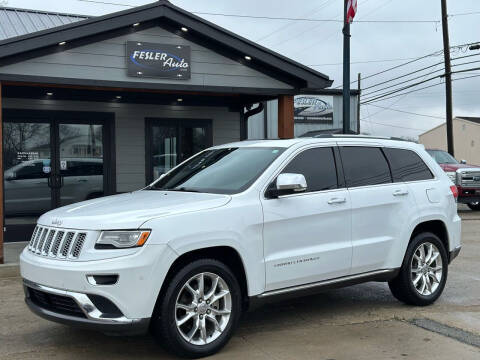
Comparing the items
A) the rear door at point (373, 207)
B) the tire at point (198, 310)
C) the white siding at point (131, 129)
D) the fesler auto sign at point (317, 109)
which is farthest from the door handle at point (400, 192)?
the fesler auto sign at point (317, 109)

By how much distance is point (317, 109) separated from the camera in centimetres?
1941

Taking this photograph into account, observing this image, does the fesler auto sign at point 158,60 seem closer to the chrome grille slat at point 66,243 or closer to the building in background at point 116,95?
the building in background at point 116,95

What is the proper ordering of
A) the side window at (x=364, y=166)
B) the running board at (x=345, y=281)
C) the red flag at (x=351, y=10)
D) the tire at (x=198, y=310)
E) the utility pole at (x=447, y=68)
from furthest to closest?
the utility pole at (x=447, y=68)
the red flag at (x=351, y=10)
the side window at (x=364, y=166)
the running board at (x=345, y=281)
the tire at (x=198, y=310)

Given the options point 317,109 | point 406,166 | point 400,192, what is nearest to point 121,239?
point 400,192

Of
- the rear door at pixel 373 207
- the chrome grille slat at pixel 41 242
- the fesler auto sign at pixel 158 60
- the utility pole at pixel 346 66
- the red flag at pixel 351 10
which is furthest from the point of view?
the utility pole at pixel 346 66

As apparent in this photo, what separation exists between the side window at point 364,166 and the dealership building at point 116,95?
14.6ft

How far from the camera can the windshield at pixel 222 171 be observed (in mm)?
5371

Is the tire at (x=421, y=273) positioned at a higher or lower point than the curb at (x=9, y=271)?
higher

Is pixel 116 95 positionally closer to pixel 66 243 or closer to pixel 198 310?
pixel 66 243

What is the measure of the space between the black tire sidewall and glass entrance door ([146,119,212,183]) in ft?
24.1

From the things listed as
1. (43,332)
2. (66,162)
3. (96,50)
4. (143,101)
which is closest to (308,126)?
(143,101)

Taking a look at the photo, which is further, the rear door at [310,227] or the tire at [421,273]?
the tire at [421,273]

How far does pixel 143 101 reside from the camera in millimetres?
12211

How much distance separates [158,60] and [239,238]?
5633mm
